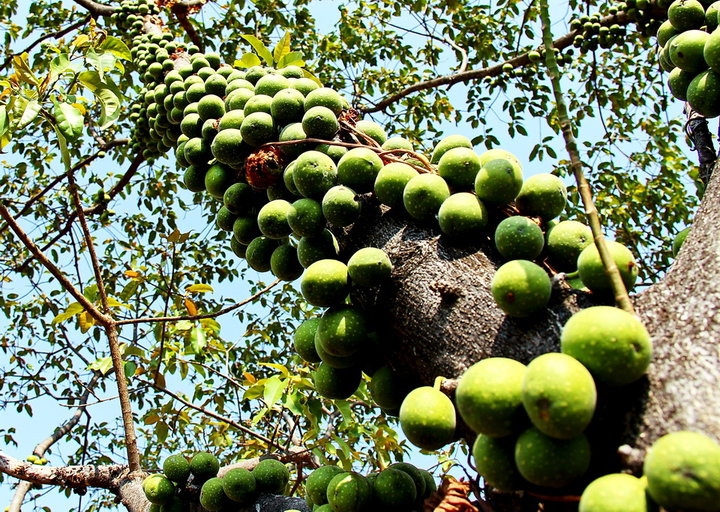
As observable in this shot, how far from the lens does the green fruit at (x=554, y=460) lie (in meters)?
1.10

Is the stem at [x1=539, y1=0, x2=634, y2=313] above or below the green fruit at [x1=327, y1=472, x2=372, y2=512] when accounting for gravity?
above

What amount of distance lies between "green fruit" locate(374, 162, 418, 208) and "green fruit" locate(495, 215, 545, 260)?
0.42 meters

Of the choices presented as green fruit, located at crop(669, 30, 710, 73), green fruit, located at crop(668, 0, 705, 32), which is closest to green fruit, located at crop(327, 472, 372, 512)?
green fruit, located at crop(669, 30, 710, 73)

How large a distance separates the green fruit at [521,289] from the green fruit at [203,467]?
5.29 feet

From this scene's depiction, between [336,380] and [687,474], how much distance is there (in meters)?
1.16

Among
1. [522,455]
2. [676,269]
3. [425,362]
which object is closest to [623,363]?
[522,455]

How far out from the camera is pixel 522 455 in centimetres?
115

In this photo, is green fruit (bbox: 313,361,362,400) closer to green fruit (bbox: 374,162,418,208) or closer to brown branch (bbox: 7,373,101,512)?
green fruit (bbox: 374,162,418,208)

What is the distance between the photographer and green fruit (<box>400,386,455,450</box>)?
55.2 inches

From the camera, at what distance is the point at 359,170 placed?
1.96 m

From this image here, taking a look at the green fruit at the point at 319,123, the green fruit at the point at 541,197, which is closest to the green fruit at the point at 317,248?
the green fruit at the point at 319,123

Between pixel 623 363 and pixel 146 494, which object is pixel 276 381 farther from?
pixel 623 363

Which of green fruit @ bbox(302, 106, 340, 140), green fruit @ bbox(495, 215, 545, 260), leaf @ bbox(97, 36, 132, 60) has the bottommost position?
green fruit @ bbox(495, 215, 545, 260)

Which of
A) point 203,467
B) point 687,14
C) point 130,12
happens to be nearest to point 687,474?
point 687,14
